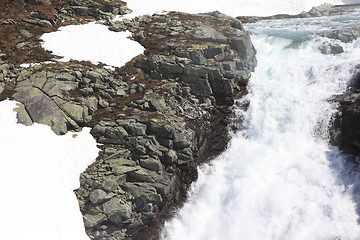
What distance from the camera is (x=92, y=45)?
2520cm

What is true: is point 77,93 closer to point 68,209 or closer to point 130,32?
point 68,209

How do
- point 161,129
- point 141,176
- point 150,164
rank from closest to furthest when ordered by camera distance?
point 141,176 → point 150,164 → point 161,129

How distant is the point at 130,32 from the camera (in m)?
29.4

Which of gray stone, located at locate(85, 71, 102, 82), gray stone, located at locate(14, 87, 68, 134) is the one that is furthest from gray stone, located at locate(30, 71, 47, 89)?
Result: gray stone, located at locate(85, 71, 102, 82)

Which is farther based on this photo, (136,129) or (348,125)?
(348,125)

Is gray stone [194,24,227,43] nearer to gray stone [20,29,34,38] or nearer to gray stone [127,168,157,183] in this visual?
gray stone [127,168,157,183]

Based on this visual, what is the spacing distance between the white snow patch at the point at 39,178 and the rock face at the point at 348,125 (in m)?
18.2

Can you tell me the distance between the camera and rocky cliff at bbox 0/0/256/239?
15117 mm

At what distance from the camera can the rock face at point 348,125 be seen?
55.4 feet

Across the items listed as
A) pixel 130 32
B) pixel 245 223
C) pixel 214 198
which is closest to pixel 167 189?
pixel 214 198

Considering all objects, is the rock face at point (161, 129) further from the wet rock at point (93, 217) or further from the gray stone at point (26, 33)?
the gray stone at point (26, 33)

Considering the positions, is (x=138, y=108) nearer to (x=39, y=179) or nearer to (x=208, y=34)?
(x=39, y=179)

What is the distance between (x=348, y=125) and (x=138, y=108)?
16278 mm

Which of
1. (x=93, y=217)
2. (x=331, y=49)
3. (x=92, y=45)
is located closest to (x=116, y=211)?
(x=93, y=217)
